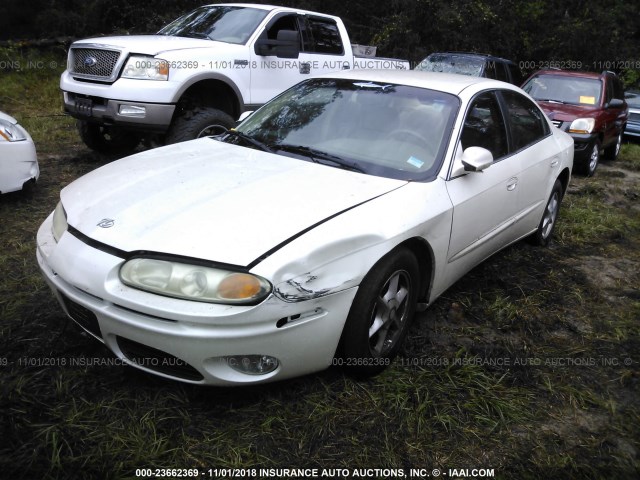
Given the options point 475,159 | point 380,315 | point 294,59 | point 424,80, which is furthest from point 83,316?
point 294,59

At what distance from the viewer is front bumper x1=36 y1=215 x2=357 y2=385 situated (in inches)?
87.3

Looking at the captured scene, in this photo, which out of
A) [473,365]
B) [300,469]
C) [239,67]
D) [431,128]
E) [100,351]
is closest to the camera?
[300,469]

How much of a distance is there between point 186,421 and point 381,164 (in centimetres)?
168

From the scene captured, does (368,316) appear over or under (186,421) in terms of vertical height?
over

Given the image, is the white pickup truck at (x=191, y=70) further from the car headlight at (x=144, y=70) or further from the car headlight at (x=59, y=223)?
the car headlight at (x=59, y=223)

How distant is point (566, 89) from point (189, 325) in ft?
28.2

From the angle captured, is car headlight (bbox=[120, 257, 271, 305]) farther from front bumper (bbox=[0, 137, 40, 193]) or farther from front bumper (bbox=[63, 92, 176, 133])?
front bumper (bbox=[63, 92, 176, 133])

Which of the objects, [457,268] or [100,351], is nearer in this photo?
[100,351]

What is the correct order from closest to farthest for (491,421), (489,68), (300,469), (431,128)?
(300,469) < (491,421) < (431,128) < (489,68)

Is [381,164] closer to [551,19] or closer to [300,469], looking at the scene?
[300,469]

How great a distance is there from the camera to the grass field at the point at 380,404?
2295 mm

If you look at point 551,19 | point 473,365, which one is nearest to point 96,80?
point 473,365

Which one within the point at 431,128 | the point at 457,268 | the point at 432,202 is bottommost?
the point at 457,268

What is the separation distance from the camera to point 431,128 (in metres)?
3.32
